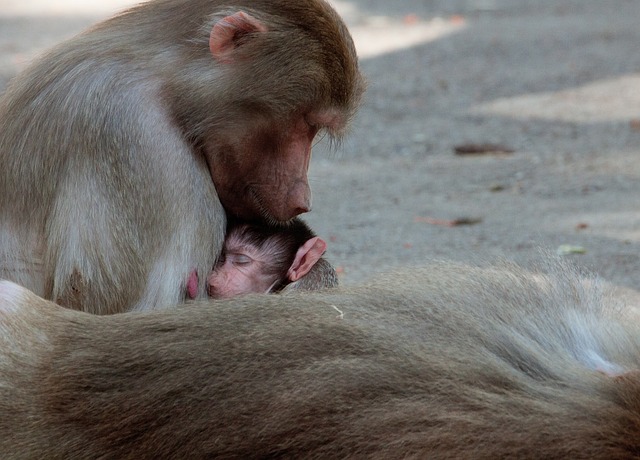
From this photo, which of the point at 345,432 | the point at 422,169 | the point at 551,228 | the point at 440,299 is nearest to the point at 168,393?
the point at 345,432

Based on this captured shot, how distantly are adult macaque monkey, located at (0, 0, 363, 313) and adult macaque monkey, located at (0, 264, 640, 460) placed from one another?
538mm

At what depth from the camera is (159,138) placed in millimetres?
3086

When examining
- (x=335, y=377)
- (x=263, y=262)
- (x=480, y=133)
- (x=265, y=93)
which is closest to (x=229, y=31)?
(x=265, y=93)

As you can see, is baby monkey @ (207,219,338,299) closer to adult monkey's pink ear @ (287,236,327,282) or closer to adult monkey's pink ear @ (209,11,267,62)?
adult monkey's pink ear @ (287,236,327,282)

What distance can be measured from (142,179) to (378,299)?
2.91 ft

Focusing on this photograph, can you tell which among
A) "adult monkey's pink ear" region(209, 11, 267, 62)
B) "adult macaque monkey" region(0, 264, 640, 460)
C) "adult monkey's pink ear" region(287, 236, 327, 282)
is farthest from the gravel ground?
"adult macaque monkey" region(0, 264, 640, 460)

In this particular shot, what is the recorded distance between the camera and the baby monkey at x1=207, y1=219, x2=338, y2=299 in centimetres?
347

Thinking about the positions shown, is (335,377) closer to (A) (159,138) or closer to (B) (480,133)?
(A) (159,138)

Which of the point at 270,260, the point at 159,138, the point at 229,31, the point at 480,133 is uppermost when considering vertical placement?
the point at 229,31

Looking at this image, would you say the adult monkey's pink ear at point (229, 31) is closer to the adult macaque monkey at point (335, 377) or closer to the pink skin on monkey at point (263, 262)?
the pink skin on monkey at point (263, 262)

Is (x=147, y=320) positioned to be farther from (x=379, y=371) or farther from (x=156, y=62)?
(x=156, y=62)

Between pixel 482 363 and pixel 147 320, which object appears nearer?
pixel 482 363

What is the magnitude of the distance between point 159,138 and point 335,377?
1146 millimetres

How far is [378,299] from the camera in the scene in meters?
2.42
